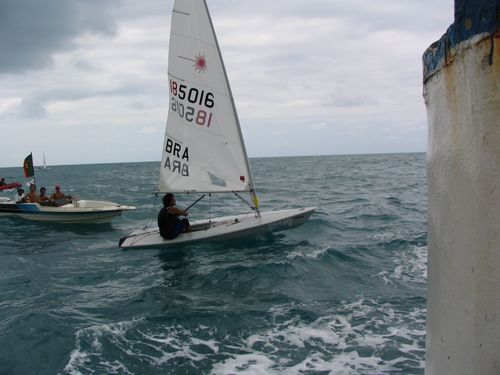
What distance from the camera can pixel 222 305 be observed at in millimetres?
7020

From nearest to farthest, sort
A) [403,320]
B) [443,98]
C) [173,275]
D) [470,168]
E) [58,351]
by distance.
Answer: [470,168] → [443,98] → [58,351] → [403,320] → [173,275]

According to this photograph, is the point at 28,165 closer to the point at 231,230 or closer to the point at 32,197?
the point at 32,197

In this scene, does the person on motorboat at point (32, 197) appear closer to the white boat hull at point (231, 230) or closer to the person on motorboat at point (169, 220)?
the white boat hull at point (231, 230)

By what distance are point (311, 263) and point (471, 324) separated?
7743 millimetres

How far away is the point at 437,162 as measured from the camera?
1846 millimetres

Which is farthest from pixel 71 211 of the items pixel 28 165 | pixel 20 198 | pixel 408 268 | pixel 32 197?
pixel 408 268

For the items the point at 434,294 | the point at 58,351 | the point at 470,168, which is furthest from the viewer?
the point at 58,351

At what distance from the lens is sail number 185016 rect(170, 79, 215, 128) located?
1041cm

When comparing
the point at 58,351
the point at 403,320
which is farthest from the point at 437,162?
the point at 58,351

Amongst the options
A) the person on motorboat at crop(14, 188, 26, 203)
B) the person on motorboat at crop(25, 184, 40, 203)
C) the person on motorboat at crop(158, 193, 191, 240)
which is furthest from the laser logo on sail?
the person on motorboat at crop(14, 188, 26, 203)

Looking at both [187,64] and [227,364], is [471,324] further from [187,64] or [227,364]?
[187,64]

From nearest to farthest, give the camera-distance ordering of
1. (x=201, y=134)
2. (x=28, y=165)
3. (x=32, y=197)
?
(x=201, y=134)
(x=32, y=197)
(x=28, y=165)

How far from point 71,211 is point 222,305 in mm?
9378

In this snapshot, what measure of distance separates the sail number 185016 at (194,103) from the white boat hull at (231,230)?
2.46 m
